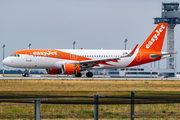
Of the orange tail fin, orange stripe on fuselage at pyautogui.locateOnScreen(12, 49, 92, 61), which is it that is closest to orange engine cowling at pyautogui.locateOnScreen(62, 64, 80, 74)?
orange stripe on fuselage at pyautogui.locateOnScreen(12, 49, 92, 61)

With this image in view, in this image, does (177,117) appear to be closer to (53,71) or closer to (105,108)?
(105,108)

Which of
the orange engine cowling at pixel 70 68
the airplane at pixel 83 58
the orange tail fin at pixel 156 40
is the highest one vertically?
the orange tail fin at pixel 156 40

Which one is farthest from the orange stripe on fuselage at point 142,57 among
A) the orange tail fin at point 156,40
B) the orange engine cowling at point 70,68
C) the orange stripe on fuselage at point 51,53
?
the orange engine cowling at point 70,68

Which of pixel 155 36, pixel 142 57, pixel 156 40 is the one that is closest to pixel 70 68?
pixel 142 57

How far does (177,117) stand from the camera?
13430 millimetres

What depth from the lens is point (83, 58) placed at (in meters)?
48.0

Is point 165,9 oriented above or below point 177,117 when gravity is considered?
above

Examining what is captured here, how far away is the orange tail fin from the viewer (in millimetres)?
50062

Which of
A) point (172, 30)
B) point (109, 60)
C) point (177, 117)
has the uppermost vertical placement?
Result: point (172, 30)

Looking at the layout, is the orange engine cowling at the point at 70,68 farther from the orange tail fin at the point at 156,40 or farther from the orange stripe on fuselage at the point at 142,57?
the orange tail fin at the point at 156,40

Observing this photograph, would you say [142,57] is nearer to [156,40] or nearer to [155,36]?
[156,40]

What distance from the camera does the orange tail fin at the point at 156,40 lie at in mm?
50062

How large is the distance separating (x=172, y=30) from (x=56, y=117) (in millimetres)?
135931

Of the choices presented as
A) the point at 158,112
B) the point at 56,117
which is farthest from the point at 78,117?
the point at 158,112
